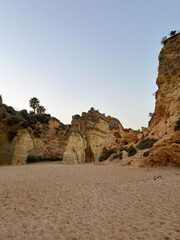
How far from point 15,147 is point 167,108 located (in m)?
21.7

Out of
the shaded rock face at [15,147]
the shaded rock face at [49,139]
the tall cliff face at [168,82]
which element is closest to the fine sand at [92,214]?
the tall cliff face at [168,82]

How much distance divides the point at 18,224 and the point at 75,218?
1339 mm

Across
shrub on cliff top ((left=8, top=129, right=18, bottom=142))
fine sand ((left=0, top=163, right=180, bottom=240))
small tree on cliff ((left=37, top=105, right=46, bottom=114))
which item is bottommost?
fine sand ((left=0, top=163, right=180, bottom=240))

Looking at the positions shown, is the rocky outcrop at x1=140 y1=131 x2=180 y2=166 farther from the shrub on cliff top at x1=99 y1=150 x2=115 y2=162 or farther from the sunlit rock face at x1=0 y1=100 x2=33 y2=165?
the sunlit rock face at x1=0 y1=100 x2=33 y2=165

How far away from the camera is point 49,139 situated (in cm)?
3650

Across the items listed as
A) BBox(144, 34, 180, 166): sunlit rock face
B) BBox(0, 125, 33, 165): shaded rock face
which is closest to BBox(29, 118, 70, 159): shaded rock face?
BBox(0, 125, 33, 165): shaded rock face

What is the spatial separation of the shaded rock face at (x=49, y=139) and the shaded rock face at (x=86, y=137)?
689 cm

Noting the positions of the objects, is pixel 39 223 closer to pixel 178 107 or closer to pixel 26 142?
pixel 178 107

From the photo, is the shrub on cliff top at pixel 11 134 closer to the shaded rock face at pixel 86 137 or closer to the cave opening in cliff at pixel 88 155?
the shaded rock face at pixel 86 137

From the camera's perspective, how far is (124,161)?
14.3m

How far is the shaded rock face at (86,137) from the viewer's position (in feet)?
99.7

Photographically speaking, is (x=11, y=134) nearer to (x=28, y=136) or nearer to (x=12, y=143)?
(x=12, y=143)

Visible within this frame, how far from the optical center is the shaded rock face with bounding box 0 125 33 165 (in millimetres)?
21661

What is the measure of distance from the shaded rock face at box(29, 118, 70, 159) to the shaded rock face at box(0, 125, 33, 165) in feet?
27.0
